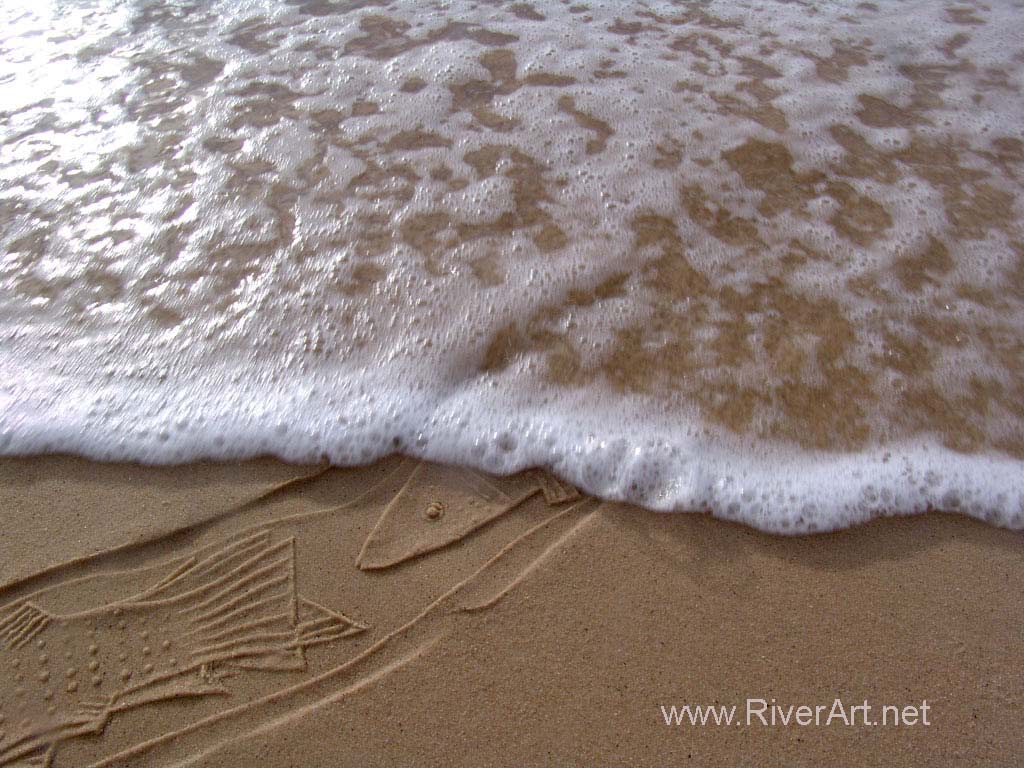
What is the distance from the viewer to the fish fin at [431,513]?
5.98ft

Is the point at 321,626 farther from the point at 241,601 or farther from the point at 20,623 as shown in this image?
the point at 20,623

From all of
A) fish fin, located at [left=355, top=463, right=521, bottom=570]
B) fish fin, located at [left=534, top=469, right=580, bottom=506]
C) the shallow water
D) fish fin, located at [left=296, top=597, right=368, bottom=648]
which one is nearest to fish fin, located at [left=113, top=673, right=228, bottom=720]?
fish fin, located at [left=296, top=597, right=368, bottom=648]

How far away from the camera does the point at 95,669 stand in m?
1.63

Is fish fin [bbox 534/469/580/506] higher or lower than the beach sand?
higher

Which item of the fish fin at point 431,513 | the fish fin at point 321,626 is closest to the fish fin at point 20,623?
the fish fin at point 321,626

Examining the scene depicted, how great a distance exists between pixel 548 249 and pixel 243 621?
1.62m

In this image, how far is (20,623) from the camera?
170cm

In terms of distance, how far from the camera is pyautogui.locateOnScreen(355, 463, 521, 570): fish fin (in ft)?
5.98

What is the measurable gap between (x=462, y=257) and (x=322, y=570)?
4.20ft

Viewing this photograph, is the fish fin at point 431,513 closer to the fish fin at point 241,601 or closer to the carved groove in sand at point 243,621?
the carved groove in sand at point 243,621

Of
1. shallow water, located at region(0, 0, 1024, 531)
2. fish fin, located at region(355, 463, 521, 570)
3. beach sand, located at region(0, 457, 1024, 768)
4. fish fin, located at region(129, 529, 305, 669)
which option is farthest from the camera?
shallow water, located at region(0, 0, 1024, 531)

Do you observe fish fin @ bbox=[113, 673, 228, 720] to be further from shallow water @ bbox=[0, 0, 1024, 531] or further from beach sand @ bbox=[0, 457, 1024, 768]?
shallow water @ bbox=[0, 0, 1024, 531]

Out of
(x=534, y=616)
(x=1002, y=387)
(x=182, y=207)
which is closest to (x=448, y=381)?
(x=534, y=616)

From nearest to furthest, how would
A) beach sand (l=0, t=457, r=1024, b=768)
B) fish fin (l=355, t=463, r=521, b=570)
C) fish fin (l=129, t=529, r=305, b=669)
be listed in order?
beach sand (l=0, t=457, r=1024, b=768) < fish fin (l=129, t=529, r=305, b=669) < fish fin (l=355, t=463, r=521, b=570)
